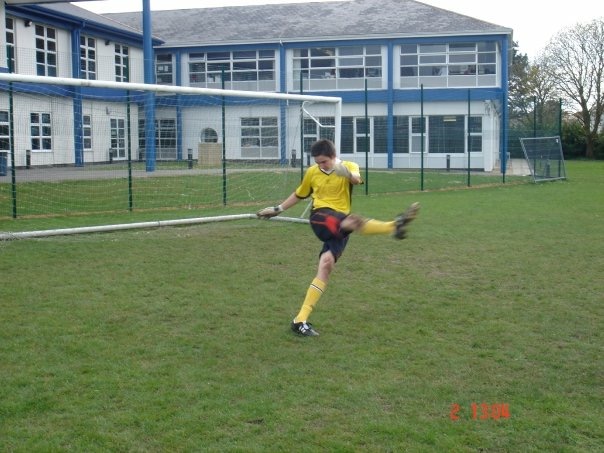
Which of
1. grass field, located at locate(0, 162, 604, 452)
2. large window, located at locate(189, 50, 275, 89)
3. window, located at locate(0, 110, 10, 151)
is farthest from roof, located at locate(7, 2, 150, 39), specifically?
grass field, located at locate(0, 162, 604, 452)

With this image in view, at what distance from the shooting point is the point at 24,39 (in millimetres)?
30484

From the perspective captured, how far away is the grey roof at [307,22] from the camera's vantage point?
38.2 m

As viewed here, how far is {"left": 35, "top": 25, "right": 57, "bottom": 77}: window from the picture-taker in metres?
30.3

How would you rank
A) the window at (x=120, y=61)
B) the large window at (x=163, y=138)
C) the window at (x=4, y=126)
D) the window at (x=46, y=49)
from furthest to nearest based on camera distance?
the window at (x=120, y=61) < the window at (x=46, y=49) < the large window at (x=163, y=138) < the window at (x=4, y=126)

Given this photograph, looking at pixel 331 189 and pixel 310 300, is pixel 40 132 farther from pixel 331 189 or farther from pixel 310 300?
pixel 310 300

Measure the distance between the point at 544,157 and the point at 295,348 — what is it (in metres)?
22.5

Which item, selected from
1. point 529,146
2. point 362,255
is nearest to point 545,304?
point 362,255

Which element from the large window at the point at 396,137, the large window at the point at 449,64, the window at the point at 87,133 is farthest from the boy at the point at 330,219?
the large window at the point at 449,64

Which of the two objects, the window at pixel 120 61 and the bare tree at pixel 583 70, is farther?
the bare tree at pixel 583 70

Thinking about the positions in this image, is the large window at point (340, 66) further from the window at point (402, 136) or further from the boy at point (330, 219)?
the boy at point (330, 219)

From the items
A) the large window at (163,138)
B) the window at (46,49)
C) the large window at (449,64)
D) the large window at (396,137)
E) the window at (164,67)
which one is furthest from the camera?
the window at (164,67)

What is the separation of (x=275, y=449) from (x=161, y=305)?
3.56m

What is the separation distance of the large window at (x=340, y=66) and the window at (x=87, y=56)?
993 cm

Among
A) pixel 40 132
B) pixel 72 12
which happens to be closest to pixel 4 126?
pixel 40 132
